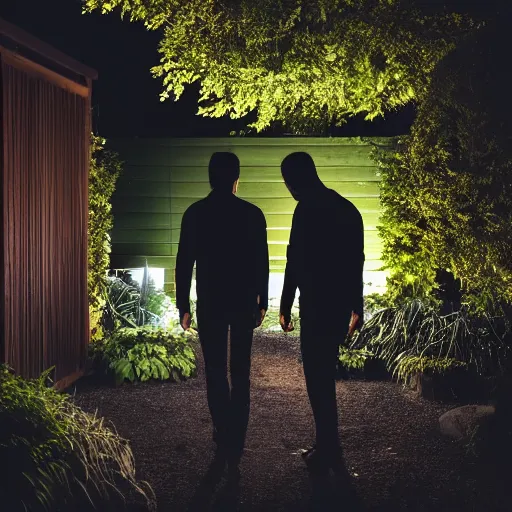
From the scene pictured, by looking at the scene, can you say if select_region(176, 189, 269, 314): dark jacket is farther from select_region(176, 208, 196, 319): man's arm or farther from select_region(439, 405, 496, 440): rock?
select_region(439, 405, 496, 440): rock

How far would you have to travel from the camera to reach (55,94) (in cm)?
735

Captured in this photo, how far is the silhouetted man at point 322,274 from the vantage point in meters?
5.69

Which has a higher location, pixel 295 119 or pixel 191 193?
pixel 295 119

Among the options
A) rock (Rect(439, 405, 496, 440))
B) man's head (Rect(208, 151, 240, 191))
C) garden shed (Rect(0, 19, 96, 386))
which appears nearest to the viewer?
man's head (Rect(208, 151, 240, 191))

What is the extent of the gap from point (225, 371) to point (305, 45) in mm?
4505

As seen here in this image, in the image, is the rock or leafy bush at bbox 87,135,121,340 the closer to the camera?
the rock

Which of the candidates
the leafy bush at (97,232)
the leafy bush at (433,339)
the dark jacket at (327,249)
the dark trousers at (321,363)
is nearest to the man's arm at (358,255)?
the dark jacket at (327,249)

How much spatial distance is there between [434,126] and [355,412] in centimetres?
306

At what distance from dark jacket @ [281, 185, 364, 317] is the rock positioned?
122 cm

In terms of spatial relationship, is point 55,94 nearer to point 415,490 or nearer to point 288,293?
point 288,293

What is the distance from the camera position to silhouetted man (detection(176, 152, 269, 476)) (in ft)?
19.2

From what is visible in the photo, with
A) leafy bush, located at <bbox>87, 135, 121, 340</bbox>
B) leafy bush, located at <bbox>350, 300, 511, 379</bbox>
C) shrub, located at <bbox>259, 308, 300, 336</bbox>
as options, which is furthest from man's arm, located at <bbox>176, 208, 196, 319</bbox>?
shrub, located at <bbox>259, 308, 300, 336</bbox>

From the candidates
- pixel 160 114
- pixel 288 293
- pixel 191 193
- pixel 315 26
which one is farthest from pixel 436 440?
pixel 160 114

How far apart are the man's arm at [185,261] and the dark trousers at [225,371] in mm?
152
